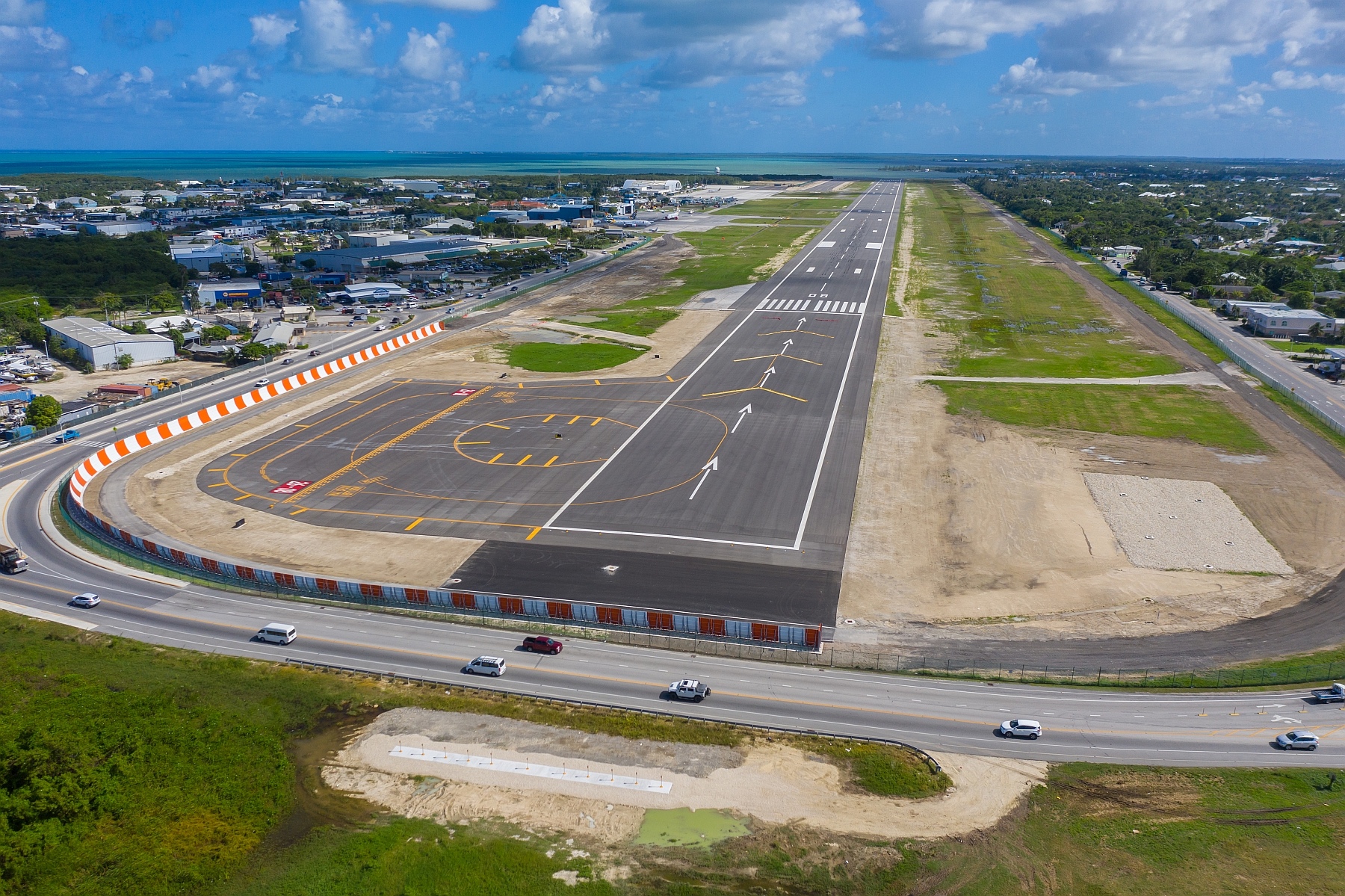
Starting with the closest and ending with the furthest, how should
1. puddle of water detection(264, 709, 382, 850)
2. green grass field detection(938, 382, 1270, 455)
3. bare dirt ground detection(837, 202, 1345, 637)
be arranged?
puddle of water detection(264, 709, 382, 850), bare dirt ground detection(837, 202, 1345, 637), green grass field detection(938, 382, 1270, 455)

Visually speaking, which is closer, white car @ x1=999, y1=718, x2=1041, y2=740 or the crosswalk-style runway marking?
white car @ x1=999, y1=718, x2=1041, y2=740

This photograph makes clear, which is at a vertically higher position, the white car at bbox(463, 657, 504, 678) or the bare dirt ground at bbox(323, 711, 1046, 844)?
the white car at bbox(463, 657, 504, 678)

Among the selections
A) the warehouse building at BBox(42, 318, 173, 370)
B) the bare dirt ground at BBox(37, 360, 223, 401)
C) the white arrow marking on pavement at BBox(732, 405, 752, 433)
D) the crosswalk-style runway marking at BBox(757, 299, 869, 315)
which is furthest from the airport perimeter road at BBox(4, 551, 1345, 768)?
A: the crosswalk-style runway marking at BBox(757, 299, 869, 315)

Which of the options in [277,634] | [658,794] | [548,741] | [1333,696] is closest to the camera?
[658,794]

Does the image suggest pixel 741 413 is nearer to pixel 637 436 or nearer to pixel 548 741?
pixel 637 436

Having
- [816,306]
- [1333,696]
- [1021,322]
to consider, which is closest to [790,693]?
[1333,696]

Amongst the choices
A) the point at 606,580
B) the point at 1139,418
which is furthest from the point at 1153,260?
the point at 606,580

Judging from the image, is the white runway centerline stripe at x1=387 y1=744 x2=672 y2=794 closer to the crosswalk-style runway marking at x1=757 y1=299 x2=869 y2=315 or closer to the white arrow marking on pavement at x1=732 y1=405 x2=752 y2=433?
the white arrow marking on pavement at x1=732 y1=405 x2=752 y2=433
